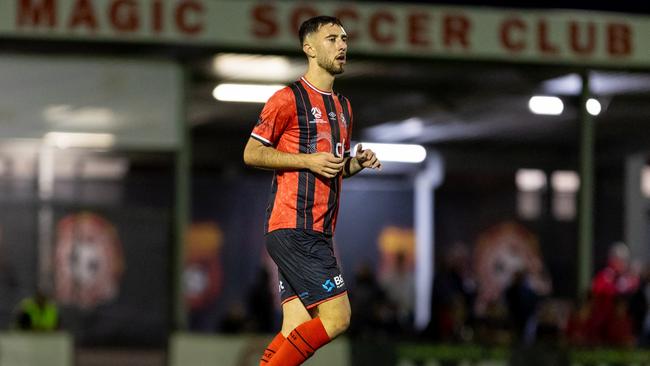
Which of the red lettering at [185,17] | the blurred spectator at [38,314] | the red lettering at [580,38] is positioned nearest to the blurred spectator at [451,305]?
the red lettering at [580,38]

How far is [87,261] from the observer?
53.3 feet

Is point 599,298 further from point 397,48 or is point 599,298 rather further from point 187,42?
point 187,42

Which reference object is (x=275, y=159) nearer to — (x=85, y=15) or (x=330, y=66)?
(x=330, y=66)

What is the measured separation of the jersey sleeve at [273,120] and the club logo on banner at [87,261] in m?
8.09

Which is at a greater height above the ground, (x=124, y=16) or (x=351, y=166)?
(x=124, y=16)

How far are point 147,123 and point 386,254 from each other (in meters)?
8.12


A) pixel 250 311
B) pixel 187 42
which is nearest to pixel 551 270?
pixel 250 311

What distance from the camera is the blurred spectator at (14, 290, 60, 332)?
46.7ft

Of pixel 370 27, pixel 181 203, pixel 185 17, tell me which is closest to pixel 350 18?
pixel 370 27

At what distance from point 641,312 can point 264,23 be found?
258 inches

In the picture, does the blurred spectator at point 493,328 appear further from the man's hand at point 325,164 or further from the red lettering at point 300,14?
the man's hand at point 325,164

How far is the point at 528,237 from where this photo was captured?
2259 cm

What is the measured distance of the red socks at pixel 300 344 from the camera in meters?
6.89

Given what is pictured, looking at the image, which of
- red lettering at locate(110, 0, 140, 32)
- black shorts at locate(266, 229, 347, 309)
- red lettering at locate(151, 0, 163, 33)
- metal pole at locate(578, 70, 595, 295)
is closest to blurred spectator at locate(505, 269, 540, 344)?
metal pole at locate(578, 70, 595, 295)
